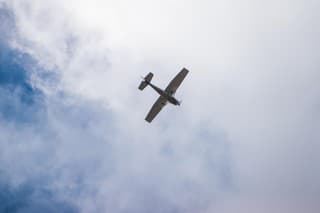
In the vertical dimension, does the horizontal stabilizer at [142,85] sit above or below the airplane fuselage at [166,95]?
below

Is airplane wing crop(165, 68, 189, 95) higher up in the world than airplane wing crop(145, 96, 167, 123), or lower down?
higher up

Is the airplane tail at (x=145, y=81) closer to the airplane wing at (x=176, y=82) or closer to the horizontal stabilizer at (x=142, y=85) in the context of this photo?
the horizontal stabilizer at (x=142, y=85)

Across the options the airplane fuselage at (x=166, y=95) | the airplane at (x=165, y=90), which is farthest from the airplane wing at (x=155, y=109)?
the airplane fuselage at (x=166, y=95)

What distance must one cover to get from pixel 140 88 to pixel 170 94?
18.4 ft

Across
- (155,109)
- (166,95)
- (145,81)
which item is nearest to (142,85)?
(145,81)

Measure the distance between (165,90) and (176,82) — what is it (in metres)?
2.55

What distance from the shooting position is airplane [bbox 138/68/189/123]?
60438 millimetres

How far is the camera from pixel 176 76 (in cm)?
6050

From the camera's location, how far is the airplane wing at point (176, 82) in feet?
198

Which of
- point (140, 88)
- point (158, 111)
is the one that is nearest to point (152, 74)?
point (140, 88)

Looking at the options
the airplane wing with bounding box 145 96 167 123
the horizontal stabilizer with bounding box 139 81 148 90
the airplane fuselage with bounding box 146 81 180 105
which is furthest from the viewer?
the airplane wing with bounding box 145 96 167 123

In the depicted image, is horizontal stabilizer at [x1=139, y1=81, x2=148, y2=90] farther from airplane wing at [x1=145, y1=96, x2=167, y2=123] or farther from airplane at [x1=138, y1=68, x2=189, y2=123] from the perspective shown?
airplane wing at [x1=145, y1=96, x2=167, y2=123]

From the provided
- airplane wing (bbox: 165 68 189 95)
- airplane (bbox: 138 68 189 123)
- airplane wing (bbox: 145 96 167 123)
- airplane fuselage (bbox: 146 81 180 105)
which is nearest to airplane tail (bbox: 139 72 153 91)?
airplane (bbox: 138 68 189 123)

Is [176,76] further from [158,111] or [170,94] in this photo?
[158,111]
